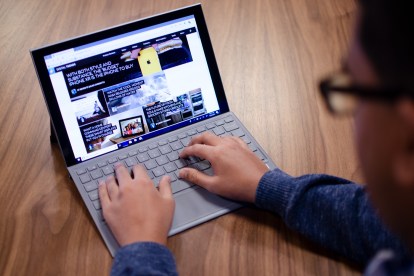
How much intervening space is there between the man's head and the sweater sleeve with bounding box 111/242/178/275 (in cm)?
34

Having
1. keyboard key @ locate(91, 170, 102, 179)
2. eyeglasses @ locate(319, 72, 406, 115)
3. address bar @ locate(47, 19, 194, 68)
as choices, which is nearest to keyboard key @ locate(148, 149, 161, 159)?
keyboard key @ locate(91, 170, 102, 179)

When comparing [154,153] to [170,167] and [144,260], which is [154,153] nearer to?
[170,167]

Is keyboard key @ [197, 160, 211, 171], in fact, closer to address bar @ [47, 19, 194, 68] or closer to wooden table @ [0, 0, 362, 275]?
wooden table @ [0, 0, 362, 275]

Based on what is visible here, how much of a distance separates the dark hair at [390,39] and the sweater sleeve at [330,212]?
1.11 ft

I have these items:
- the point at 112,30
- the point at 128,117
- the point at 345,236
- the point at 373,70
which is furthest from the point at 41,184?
the point at 373,70

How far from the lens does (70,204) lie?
960mm

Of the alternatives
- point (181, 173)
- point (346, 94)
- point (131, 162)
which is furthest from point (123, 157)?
point (346, 94)

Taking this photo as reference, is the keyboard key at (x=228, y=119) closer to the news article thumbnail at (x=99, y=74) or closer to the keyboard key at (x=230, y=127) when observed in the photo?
the keyboard key at (x=230, y=127)

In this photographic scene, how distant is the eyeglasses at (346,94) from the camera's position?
53cm

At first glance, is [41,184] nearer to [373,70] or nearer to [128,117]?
[128,117]

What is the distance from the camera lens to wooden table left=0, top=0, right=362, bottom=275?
0.86 metres

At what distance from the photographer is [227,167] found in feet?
3.09

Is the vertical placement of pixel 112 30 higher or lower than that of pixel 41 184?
higher

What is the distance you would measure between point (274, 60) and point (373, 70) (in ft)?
2.37
